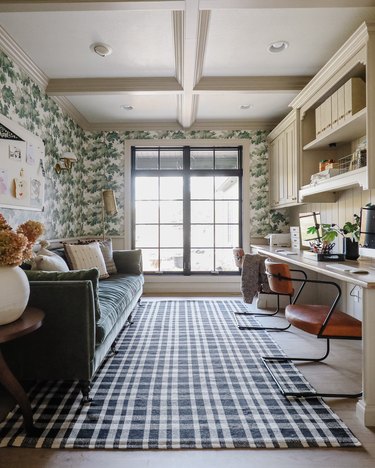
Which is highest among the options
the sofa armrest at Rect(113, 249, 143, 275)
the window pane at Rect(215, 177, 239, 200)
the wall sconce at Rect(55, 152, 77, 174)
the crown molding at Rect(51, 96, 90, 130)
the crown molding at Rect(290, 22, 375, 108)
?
the crown molding at Rect(51, 96, 90, 130)

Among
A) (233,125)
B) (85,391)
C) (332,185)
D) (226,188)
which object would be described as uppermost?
(233,125)

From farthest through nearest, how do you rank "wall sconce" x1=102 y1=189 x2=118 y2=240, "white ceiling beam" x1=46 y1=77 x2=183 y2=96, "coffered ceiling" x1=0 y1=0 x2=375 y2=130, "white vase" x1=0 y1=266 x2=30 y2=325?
"wall sconce" x1=102 y1=189 x2=118 y2=240, "white ceiling beam" x1=46 y1=77 x2=183 y2=96, "coffered ceiling" x1=0 y1=0 x2=375 y2=130, "white vase" x1=0 y1=266 x2=30 y2=325

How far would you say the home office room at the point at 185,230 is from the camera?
153cm

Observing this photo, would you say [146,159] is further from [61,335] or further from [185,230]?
[61,335]

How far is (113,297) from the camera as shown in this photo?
8.07ft

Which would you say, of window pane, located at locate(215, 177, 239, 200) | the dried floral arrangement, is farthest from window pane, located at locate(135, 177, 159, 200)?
the dried floral arrangement

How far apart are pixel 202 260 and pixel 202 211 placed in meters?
0.81

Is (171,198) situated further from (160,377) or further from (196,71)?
(160,377)

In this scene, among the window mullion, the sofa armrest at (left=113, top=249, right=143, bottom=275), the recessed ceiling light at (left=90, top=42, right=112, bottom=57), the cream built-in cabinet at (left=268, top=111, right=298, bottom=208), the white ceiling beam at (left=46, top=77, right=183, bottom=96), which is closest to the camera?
the recessed ceiling light at (left=90, top=42, right=112, bottom=57)

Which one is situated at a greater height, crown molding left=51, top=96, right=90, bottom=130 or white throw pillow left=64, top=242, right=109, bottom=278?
crown molding left=51, top=96, right=90, bottom=130

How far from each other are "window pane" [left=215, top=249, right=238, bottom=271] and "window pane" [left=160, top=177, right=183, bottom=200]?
3.70 ft

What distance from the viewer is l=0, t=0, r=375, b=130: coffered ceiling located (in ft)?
6.97

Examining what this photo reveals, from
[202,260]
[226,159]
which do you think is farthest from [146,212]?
[226,159]

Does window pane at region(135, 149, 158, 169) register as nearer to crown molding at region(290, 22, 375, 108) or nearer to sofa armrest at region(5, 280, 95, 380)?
crown molding at region(290, 22, 375, 108)
